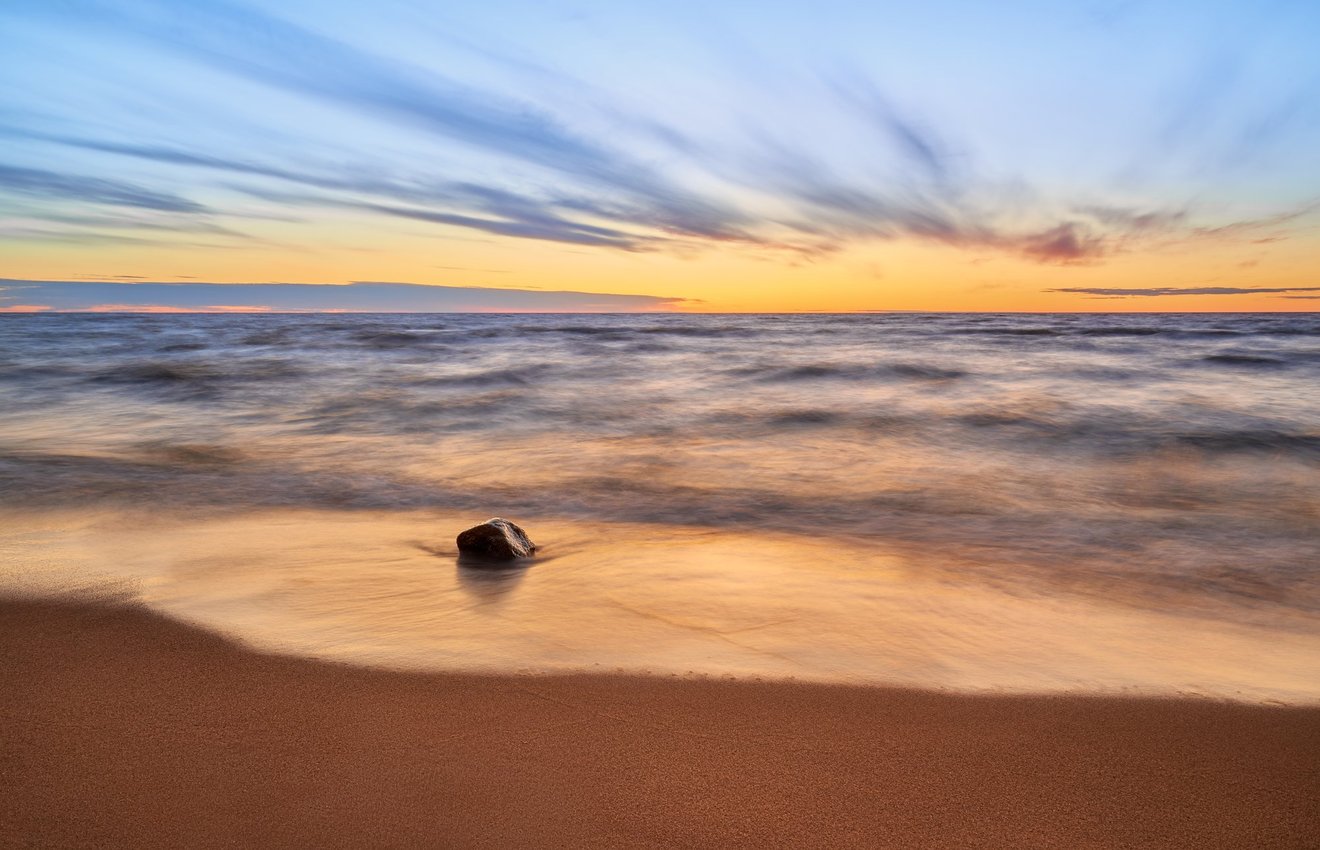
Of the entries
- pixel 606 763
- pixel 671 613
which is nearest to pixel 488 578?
pixel 671 613

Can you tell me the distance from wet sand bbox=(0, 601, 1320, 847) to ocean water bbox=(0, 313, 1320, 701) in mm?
223

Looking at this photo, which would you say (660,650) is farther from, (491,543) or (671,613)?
(491,543)

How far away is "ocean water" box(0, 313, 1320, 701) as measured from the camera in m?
2.79

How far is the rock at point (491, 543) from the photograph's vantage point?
3836mm

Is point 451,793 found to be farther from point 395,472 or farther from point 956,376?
point 956,376

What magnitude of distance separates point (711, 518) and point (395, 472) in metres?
3.19

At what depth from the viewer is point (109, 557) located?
3.85 m

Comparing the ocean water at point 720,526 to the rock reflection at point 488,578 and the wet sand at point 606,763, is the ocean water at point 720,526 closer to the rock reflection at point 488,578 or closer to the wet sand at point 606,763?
the rock reflection at point 488,578

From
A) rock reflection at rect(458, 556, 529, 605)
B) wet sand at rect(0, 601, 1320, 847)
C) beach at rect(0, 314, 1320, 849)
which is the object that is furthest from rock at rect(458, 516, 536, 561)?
wet sand at rect(0, 601, 1320, 847)

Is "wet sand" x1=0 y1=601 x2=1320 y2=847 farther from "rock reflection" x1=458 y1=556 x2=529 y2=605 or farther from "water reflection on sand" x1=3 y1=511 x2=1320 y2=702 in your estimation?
"rock reflection" x1=458 y1=556 x2=529 y2=605

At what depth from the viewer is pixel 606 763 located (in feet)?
6.39

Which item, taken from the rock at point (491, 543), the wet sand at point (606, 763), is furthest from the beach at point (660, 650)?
the rock at point (491, 543)

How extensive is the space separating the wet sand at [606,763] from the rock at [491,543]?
1.36 metres

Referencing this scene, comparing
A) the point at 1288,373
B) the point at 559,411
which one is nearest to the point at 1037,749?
the point at 559,411
